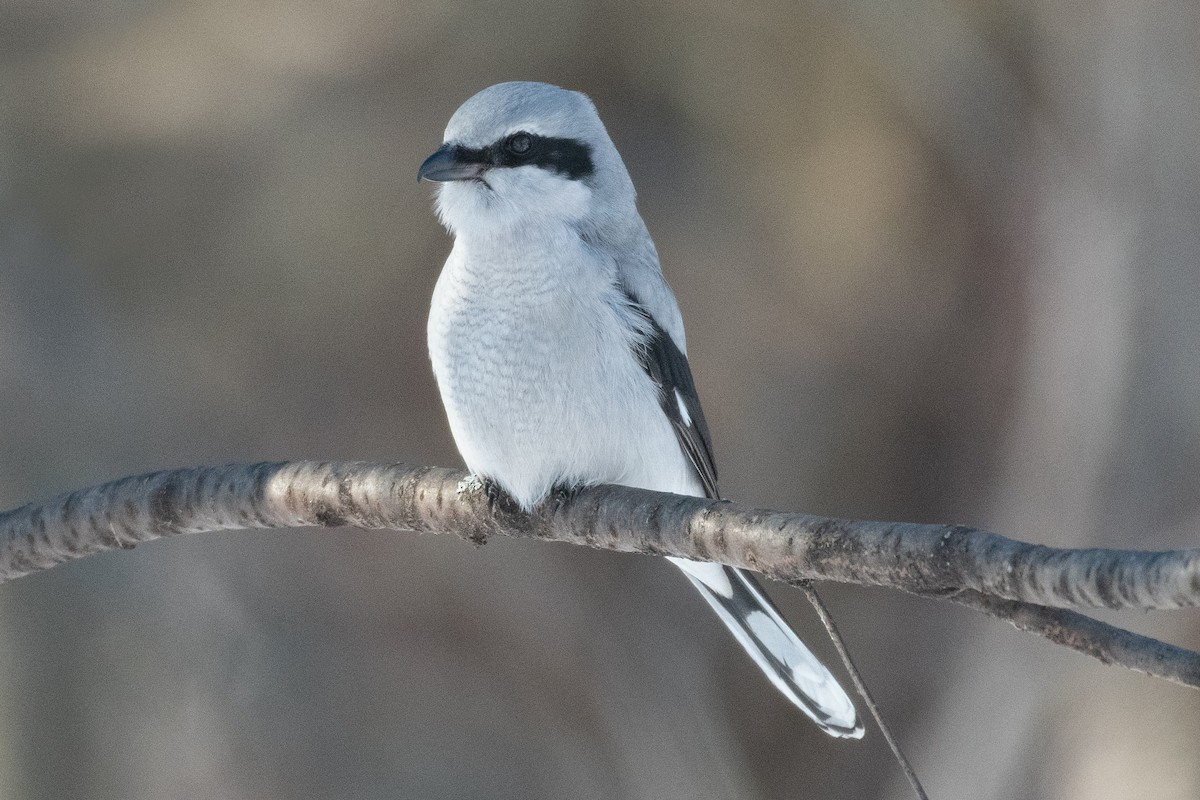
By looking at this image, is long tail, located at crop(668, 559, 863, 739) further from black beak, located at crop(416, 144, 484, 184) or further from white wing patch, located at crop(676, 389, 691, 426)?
black beak, located at crop(416, 144, 484, 184)

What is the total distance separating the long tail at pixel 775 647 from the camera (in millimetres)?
2010

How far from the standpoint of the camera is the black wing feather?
82.0 inches

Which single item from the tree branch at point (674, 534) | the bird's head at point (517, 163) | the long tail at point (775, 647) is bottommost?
the long tail at point (775, 647)

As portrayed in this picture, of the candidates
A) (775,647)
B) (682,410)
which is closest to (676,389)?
(682,410)

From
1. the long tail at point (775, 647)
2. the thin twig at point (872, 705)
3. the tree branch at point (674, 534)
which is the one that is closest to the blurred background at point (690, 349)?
the long tail at point (775, 647)

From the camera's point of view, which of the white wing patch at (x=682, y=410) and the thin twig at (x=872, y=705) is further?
the white wing patch at (x=682, y=410)

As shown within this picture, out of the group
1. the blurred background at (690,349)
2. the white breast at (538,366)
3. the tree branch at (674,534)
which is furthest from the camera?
the blurred background at (690,349)

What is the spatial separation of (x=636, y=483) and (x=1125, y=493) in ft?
6.04

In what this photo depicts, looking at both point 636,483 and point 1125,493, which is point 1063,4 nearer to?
point 1125,493

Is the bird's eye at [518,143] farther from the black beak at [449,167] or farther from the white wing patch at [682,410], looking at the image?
the white wing patch at [682,410]

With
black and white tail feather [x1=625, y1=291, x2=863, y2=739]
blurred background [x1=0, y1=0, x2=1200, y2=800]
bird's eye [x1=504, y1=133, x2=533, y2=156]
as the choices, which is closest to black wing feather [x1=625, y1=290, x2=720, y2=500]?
black and white tail feather [x1=625, y1=291, x2=863, y2=739]

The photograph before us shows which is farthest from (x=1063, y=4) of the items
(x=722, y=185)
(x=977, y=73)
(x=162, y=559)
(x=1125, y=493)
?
(x=162, y=559)

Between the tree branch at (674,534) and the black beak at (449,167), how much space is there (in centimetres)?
49

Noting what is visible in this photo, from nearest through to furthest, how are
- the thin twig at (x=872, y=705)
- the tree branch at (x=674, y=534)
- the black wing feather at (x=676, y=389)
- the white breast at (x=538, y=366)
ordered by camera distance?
the tree branch at (x=674, y=534)
the thin twig at (x=872, y=705)
the white breast at (x=538, y=366)
the black wing feather at (x=676, y=389)
